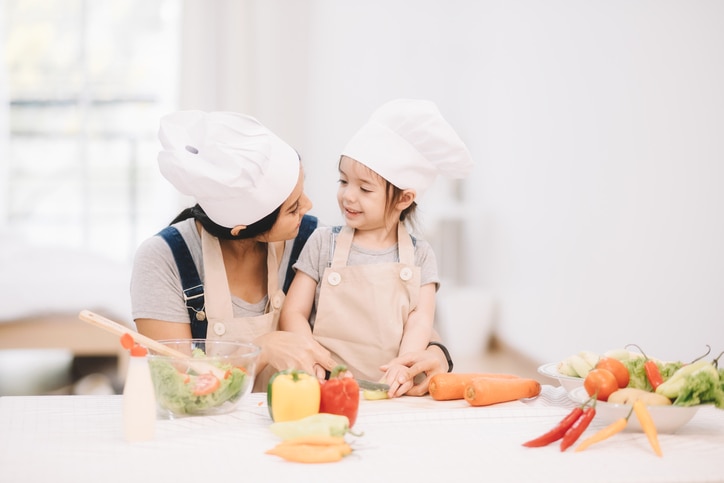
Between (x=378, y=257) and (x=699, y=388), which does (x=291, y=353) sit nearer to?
(x=378, y=257)

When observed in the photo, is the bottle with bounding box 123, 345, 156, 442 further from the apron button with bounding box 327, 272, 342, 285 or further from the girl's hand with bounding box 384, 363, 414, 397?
the apron button with bounding box 327, 272, 342, 285

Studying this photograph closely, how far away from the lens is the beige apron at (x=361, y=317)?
2.16 meters

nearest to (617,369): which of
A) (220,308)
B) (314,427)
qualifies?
(314,427)

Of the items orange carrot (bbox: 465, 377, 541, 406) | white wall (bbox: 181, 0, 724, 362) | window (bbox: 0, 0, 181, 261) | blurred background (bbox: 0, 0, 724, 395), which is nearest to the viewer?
orange carrot (bbox: 465, 377, 541, 406)

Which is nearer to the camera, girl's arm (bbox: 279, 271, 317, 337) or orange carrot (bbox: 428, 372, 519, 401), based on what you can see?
orange carrot (bbox: 428, 372, 519, 401)

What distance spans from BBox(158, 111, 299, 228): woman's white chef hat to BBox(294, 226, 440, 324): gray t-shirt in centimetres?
27

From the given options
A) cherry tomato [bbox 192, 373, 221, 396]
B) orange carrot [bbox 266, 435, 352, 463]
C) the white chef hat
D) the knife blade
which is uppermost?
the white chef hat

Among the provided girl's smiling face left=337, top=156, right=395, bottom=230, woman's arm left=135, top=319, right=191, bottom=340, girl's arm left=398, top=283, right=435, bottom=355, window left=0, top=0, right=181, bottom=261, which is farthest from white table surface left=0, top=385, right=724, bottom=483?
window left=0, top=0, right=181, bottom=261

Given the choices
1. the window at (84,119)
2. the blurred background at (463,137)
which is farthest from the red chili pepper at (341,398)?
the window at (84,119)

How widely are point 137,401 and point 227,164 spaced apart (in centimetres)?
63

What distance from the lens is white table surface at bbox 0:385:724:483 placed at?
4.26ft

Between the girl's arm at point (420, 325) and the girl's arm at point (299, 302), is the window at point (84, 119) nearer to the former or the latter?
the girl's arm at point (299, 302)

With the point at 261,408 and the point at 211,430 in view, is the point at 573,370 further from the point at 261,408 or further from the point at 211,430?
the point at 211,430

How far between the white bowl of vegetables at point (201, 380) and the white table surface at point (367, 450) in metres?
0.03
